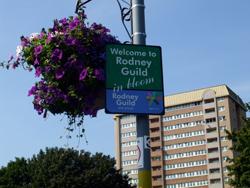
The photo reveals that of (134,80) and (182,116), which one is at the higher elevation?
(182,116)

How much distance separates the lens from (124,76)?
21.8 feet

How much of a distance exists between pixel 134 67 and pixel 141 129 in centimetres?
94

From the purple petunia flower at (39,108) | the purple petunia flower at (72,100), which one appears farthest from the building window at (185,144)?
the purple petunia flower at (72,100)

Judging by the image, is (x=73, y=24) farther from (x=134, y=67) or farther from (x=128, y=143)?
(x=128, y=143)

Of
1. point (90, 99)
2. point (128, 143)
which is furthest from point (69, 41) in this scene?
point (128, 143)

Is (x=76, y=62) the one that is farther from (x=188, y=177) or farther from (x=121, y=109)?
(x=188, y=177)

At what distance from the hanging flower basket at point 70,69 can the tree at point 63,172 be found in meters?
46.6

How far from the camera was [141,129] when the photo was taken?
6.49 m

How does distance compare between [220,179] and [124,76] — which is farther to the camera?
[220,179]

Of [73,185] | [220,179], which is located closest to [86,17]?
[73,185]

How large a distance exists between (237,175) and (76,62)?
109 ft

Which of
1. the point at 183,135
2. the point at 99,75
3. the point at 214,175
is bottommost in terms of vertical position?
the point at 99,75

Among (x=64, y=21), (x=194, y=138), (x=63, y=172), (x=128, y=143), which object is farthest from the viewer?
(x=128, y=143)

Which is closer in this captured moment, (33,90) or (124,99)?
(124,99)
